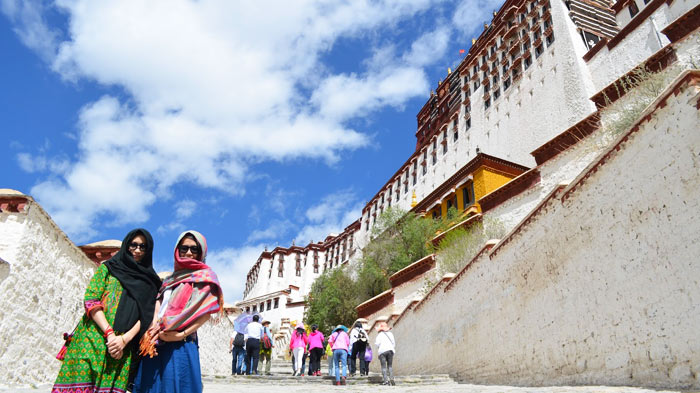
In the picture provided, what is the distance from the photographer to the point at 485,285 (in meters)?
9.16

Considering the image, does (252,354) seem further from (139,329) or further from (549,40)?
(549,40)

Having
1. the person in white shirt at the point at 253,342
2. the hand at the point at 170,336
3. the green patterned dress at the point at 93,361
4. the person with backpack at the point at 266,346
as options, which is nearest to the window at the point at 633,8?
the person with backpack at the point at 266,346

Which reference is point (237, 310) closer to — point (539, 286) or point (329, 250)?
point (539, 286)

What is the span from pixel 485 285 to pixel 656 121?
451 cm

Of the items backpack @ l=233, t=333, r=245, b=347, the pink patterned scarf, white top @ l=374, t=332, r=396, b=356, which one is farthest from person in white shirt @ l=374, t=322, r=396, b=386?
the pink patterned scarf

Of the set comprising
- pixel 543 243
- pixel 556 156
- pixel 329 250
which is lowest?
pixel 543 243

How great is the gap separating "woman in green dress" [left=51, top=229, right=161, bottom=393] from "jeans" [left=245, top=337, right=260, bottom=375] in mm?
7866

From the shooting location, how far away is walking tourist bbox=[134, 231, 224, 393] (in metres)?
2.69

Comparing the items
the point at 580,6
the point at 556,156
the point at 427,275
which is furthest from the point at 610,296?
the point at 580,6

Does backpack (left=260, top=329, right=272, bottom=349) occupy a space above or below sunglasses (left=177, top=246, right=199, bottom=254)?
above

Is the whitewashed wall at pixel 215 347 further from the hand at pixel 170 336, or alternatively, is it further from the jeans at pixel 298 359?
the hand at pixel 170 336

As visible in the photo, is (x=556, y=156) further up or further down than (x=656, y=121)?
further up

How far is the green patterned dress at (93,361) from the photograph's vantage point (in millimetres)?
2641

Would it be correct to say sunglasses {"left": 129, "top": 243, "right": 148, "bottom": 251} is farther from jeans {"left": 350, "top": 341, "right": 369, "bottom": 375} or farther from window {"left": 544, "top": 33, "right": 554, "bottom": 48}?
window {"left": 544, "top": 33, "right": 554, "bottom": 48}
